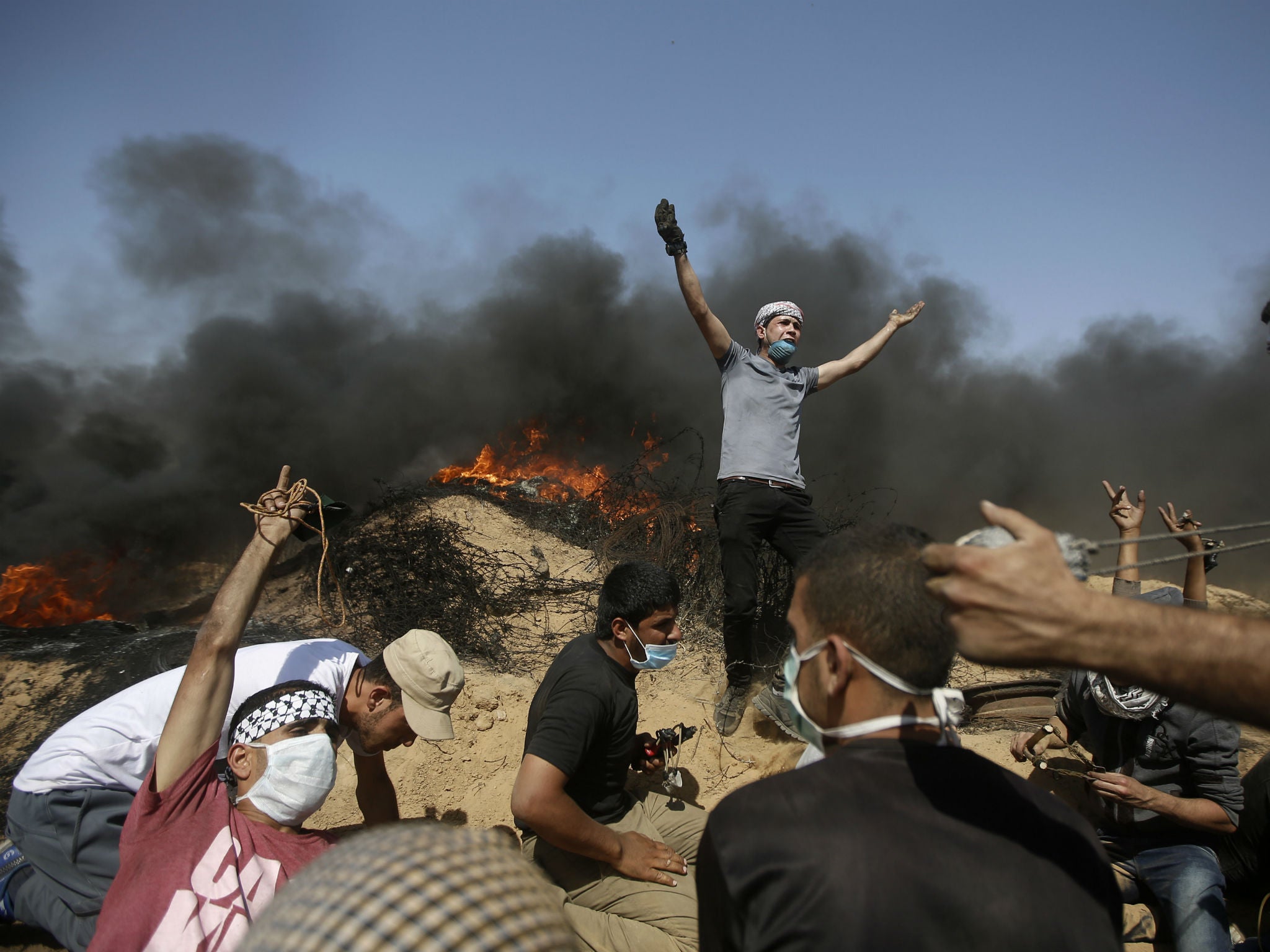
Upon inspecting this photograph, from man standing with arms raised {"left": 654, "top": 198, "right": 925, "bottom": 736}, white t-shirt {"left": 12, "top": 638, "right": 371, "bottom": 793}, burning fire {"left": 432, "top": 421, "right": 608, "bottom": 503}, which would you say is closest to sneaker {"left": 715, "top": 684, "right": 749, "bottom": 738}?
man standing with arms raised {"left": 654, "top": 198, "right": 925, "bottom": 736}

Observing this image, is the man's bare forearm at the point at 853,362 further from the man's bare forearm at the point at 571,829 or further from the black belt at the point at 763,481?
the man's bare forearm at the point at 571,829

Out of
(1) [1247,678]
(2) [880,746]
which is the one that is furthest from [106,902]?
(1) [1247,678]

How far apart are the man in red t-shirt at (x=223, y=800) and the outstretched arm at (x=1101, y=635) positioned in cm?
162

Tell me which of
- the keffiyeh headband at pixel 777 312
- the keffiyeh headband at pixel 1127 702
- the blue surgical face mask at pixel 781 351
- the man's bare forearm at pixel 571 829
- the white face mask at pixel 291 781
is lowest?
the man's bare forearm at pixel 571 829

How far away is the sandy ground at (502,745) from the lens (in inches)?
165

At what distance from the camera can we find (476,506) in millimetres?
8242

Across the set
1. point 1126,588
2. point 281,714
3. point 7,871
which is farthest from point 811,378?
point 7,871

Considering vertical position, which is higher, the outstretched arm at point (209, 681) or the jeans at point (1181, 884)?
the outstretched arm at point (209, 681)

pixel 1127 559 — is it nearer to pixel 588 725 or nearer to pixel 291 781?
pixel 588 725

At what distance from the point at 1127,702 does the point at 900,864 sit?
2.60m

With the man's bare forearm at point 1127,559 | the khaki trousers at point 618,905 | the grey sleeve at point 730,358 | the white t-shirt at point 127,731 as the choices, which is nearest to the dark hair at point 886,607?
the khaki trousers at point 618,905

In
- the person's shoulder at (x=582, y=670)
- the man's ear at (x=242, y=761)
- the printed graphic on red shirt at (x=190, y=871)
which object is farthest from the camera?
the person's shoulder at (x=582, y=670)

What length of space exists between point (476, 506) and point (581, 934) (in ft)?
Answer: 19.5

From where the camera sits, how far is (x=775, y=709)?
4746 millimetres
